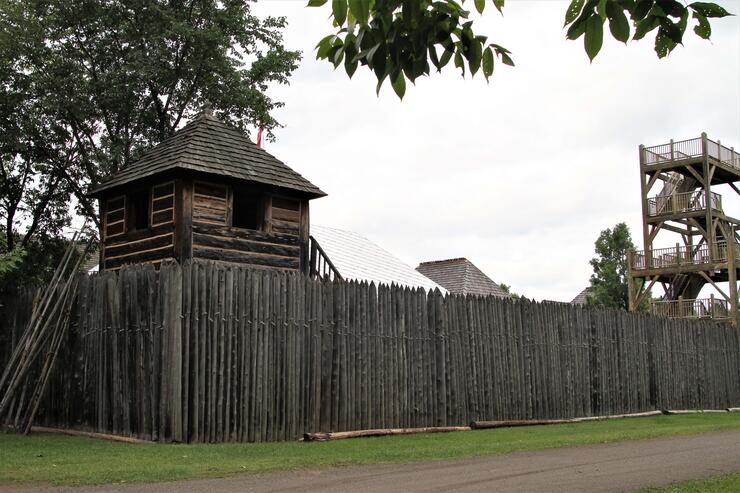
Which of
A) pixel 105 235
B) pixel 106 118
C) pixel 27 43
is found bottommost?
pixel 105 235

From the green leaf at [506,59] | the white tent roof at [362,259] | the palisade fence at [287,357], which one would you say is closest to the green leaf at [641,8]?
the green leaf at [506,59]

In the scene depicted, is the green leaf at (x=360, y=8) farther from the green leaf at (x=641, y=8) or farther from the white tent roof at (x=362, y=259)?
the white tent roof at (x=362, y=259)

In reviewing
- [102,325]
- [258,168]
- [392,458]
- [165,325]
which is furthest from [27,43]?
[392,458]

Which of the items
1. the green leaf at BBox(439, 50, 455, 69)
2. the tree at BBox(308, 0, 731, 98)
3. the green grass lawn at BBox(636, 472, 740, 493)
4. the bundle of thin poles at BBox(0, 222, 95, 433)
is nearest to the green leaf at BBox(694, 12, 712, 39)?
the tree at BBox(308, 0, 731, 98)

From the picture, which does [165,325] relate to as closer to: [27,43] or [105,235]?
[105,235]

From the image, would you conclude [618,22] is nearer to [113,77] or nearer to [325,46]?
[325,46]

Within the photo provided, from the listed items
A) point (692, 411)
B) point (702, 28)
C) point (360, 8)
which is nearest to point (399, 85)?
point (360, 8)

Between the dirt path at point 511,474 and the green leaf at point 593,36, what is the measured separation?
4312 millimetres

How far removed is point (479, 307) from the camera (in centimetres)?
1498

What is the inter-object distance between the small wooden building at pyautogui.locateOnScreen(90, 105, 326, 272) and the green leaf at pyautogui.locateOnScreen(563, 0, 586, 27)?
473 inches

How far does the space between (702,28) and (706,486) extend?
4580 mm

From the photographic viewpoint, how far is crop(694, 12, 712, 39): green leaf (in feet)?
12.8

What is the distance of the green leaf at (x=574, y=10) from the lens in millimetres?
3813

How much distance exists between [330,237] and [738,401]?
550 inches
